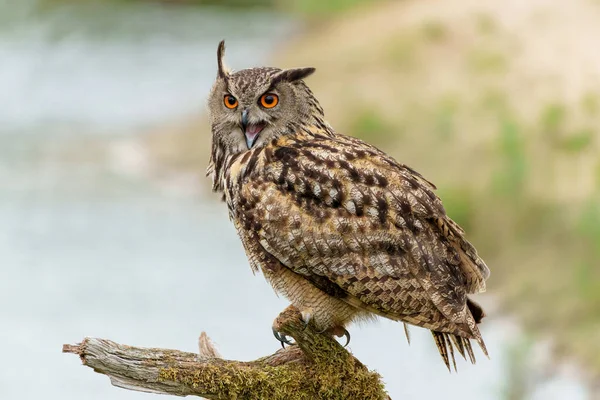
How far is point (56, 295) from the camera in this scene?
10.9 metres

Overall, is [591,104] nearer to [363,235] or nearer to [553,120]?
[553,120]

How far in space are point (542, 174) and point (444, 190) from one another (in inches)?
34.3

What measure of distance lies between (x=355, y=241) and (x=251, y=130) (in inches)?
24.5

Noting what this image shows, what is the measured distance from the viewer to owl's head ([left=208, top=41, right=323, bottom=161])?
13.9 ft

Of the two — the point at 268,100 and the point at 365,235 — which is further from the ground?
the point at 268,100

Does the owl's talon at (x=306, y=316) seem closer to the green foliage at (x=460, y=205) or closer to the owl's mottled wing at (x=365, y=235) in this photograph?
the owl's mottled wing at (x=365, y=235)

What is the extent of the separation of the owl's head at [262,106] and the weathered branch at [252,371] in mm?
696

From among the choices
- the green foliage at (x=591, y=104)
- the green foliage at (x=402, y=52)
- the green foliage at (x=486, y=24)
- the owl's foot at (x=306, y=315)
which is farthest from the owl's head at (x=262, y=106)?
the green foliage at (x=486, y=24)

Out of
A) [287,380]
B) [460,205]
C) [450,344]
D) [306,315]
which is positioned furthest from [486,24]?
[287,380]

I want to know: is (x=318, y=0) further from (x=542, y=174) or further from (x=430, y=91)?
(x=542, y=174)

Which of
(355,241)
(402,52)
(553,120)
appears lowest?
(355,241)

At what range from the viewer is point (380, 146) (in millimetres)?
11312

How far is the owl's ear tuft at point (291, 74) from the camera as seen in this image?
A: 4223mm

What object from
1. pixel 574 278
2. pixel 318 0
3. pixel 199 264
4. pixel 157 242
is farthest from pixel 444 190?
pixel 318 0
